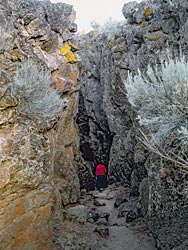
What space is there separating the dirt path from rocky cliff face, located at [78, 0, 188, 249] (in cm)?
73

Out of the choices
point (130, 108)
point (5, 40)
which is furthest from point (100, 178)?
point (5, 40)

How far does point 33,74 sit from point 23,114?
1.01 m

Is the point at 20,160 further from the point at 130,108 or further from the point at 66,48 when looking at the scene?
the point at 130,108

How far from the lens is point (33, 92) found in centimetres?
602

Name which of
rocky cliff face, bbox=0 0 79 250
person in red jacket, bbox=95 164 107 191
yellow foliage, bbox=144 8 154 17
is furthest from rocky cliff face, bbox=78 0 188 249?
rocky cliff face, bbox=0 0 79 250

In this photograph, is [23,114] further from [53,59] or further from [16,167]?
[53,59]

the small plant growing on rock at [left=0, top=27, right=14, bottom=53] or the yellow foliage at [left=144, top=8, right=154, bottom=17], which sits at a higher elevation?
the yellow foliage at [left=144, top=8, right=154, bottom=17]

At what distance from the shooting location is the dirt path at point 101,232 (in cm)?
798

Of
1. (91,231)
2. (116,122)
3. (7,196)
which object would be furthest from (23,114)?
(116,122)

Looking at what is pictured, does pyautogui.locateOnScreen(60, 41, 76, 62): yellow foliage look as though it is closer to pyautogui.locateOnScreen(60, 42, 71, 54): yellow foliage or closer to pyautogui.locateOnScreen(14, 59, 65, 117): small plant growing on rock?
pyautogui.locateOnScreen(60, 42, 71, 54): yellow foliage

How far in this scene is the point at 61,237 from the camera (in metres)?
7.88

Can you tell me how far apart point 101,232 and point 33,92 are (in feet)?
17.2

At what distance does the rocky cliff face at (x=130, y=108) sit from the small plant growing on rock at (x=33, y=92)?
3261 millimetres

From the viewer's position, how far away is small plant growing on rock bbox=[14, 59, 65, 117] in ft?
18.9
